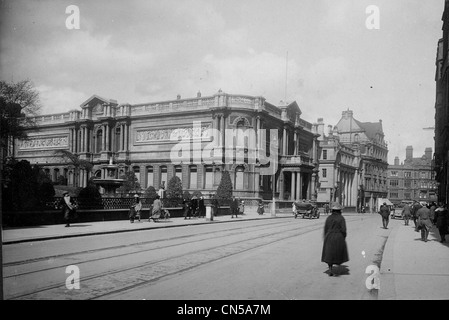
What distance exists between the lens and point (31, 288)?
6824 millimetres

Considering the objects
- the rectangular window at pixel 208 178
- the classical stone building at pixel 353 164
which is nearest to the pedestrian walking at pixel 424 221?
the rectangular window at pixel 208 178

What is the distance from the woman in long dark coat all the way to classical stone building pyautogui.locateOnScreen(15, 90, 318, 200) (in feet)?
114

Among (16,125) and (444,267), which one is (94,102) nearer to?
(16,125)

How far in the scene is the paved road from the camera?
22.1 ft

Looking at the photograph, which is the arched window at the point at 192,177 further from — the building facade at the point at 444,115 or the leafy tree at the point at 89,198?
the building facade at the point at 444,115

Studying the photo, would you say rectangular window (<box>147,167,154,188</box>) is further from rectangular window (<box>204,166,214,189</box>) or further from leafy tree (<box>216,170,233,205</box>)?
leafy tree (<box>216,170,233,205</box>)

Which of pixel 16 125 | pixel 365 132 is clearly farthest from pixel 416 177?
pixel 16 125

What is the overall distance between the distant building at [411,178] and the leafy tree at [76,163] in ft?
171

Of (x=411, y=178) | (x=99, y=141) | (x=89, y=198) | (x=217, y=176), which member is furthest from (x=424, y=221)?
(x=411, y=178)

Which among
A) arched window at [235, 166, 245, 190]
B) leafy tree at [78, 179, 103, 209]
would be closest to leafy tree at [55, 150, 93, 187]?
arched window at [235, 166, 245, 190]

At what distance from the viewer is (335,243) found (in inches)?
333

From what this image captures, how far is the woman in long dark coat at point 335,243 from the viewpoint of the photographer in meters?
8.37
